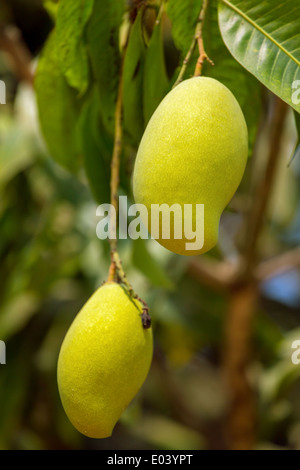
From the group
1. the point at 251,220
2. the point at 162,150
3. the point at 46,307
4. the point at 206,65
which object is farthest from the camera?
the point at 46,307

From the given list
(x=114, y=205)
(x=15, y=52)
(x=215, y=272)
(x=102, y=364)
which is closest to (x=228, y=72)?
(x=114, y=205)

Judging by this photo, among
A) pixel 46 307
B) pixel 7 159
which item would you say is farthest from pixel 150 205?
pixel 46 307

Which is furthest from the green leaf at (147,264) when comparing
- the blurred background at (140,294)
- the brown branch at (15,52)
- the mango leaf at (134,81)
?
the brown branch at (15,52)

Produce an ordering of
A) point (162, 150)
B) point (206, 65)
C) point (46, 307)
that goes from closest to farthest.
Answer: point (162, 150) → point (206, 65) → point (46, 307)

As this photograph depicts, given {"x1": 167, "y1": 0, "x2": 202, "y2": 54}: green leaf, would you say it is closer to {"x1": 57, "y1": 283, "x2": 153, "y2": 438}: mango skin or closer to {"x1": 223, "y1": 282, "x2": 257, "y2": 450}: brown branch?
{"x1": 57, "y1": 283, "x2": 153, "y2": 438}: mango skin

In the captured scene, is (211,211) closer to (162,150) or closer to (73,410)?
(162,150)

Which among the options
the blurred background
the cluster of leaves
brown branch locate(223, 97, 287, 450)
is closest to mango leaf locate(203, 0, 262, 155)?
the cluster of leaves

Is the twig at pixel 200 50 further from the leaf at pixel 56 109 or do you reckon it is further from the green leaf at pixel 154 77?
the leaf at pixel 56 109
